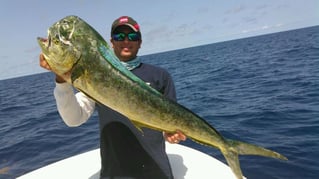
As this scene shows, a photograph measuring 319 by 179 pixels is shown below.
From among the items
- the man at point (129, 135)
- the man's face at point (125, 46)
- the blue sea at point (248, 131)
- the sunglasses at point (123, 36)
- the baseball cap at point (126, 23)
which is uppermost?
the baseball cap at point (126, 23)

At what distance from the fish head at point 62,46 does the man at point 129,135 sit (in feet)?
3.87

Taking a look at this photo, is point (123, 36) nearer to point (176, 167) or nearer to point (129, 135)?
point (129, 135)

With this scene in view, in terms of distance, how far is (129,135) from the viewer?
3.59 meters

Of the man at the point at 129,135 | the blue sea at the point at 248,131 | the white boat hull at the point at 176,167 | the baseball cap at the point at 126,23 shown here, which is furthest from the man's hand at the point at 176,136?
the blue sea at the point at 248,131

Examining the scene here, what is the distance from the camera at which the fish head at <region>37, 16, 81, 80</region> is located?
2164 millimetres

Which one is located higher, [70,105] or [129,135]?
[70,105]

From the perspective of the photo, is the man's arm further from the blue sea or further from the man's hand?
the blue sea

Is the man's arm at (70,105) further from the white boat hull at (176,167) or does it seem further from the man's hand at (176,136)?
the white boat hull at (176,167)

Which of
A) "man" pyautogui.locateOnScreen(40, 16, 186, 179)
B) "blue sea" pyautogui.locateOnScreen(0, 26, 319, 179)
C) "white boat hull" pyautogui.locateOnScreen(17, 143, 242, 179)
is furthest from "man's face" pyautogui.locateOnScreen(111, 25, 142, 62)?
"blue sea" pyautogui.locateOnScreen(0, 26, 319, 179)

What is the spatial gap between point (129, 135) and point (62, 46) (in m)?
1.67

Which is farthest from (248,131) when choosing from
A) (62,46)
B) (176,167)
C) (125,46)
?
(62,46)

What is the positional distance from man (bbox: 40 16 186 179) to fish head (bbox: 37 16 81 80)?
1180mm

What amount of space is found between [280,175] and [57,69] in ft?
17.6

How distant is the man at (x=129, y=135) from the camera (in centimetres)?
344
